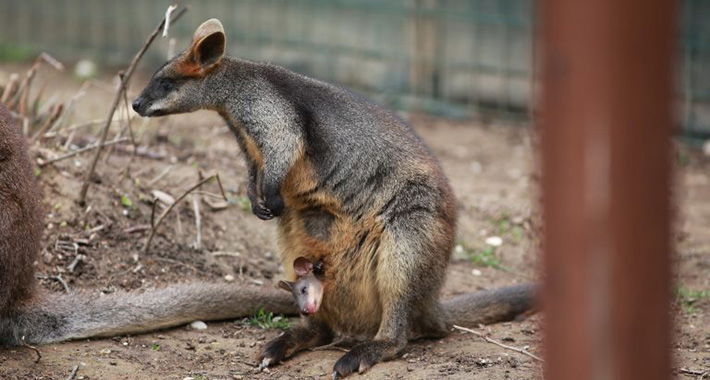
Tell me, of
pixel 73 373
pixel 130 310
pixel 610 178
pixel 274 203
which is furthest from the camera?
pixel 130 310

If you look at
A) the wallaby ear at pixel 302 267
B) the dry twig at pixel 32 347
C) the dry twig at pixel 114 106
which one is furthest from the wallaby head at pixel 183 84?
the dry twig at pixel 32 347

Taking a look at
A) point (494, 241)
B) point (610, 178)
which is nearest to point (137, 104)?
point (494, 241)

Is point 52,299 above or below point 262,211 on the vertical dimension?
below

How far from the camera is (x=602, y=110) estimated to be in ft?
7.74

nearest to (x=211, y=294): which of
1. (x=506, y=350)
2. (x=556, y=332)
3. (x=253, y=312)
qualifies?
(x=253, y=312)

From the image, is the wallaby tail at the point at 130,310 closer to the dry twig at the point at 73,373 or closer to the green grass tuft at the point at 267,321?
the green grass tuft at the point at 267,321

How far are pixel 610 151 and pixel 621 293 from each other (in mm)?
318

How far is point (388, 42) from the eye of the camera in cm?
1218

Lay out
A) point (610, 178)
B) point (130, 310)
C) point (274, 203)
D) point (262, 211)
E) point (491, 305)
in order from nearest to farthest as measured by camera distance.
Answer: point (610, 178) < point (274, 203) < point (262, 211) < point (130, 310) < point (491, 305)

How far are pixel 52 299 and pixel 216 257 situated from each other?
1.40m

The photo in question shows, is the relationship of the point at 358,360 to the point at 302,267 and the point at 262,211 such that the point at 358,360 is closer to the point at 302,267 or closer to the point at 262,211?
the point at 302,267

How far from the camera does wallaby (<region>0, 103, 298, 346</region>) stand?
5543mm

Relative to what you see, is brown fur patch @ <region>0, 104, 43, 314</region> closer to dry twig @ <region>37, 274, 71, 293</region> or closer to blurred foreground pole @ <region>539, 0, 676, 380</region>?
dry twig @ <region>37, 274, 71, 293</region>

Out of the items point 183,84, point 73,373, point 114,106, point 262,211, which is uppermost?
point 183,84
